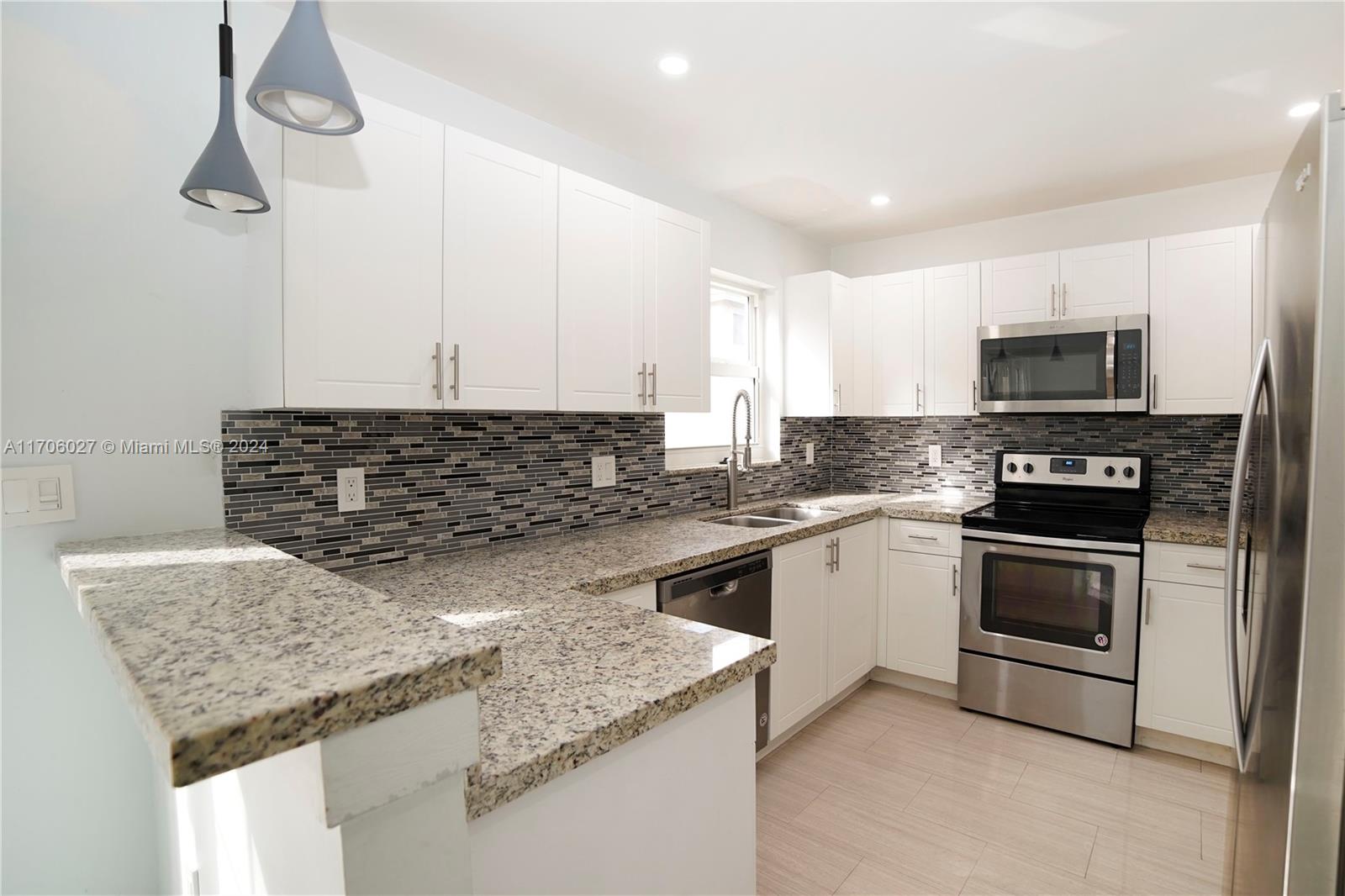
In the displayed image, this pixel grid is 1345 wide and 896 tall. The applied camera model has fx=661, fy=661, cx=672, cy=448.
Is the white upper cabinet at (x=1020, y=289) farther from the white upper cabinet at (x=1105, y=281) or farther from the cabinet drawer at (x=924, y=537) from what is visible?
the cabinet drawer at (x=924, y=537)

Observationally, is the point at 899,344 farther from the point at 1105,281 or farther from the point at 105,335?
the point at 105,335

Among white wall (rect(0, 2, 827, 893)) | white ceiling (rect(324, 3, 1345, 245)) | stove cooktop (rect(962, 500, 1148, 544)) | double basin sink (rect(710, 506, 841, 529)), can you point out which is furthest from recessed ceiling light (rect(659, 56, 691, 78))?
stove cooktop (rect(962, 500, 1148, 544))

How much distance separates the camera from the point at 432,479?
2.11 meters

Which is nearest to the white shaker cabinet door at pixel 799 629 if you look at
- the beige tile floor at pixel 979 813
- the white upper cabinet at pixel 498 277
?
the beige tile floor at pixel 979 813

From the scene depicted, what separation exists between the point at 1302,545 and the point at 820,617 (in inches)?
76.6

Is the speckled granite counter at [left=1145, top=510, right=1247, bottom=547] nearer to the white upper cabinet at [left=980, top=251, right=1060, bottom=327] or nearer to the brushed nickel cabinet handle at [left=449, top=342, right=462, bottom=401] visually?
the white upper cabinet at [left=980, top=251, right=1060, bottom=327]

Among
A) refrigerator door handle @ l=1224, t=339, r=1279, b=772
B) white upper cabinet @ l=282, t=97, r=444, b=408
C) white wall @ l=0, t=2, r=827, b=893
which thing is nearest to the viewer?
refrigerator door handle @ l=1224, t=339, r=1279, b=772

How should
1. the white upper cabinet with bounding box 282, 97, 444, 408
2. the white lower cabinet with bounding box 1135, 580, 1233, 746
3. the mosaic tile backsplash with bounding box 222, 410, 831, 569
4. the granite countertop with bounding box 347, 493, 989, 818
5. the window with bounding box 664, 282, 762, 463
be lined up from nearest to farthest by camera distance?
the granite countertop with bounding box 347, 493, 989, 818 → the white upper cabinet with bounding box 282, 97, 444, 408 → the mosaic tile backsplash with bounding box 222, 410, 831, 569 → the white lower cabinet with bounding box 1135, 580, 1233, 746 → the window with bounding box 664, 282, 762, 463

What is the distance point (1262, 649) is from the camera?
1.27m

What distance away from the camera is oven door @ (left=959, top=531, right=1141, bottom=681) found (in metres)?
2.70

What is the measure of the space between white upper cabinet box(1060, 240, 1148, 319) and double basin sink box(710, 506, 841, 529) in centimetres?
151

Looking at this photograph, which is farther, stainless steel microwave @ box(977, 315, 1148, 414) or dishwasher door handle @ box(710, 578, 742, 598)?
stainless steel microwave @ box(977, 315, 1148, 414)

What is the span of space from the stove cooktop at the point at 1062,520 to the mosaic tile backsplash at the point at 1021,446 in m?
0.28

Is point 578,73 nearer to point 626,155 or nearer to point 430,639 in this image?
point 626,155
